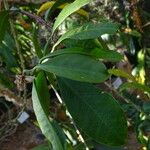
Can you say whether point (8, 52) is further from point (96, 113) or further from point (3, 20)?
point (96, 113)

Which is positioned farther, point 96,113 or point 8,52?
point 8,52

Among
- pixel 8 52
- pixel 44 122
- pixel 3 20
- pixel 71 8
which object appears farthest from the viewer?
pixel 8 52

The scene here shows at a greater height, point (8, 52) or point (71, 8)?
point (71, 8)

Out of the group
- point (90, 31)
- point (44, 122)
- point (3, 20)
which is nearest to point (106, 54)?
point (90, 31)

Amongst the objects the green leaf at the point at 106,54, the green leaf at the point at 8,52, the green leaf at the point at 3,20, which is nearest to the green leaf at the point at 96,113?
the green leaf at the point at 106,54

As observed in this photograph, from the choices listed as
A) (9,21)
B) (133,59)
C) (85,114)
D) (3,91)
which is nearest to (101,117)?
(85,114)

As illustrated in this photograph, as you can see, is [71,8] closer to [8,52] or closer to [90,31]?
[90,31]

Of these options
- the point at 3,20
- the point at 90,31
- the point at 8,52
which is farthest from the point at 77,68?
the point at 8,52

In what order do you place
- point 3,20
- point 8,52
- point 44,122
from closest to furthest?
point 44,122 → point 3,20 → point 8,52
